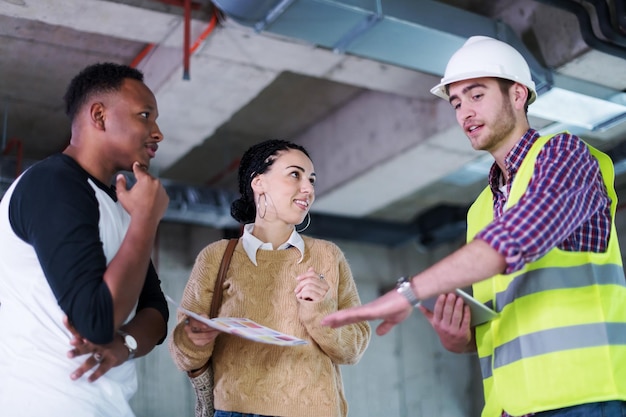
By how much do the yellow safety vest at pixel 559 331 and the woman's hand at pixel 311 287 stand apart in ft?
1.75

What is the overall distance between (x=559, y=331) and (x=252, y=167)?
123 centimetres

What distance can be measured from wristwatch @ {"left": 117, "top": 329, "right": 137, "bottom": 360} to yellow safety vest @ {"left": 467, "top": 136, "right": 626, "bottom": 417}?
3.08ft

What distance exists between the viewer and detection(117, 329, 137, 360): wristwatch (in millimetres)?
1849

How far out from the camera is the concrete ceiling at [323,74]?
400 centimetres

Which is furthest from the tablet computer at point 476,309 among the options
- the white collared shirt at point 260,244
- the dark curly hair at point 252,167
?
the dark curly hair at point 252,167

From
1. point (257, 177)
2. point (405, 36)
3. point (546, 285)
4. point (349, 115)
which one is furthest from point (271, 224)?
point (349, 115)

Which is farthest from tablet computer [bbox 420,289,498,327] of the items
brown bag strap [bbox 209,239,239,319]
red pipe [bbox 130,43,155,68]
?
red pipe [bbox 130,43,155,68]

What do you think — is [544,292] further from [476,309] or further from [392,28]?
[392,28]

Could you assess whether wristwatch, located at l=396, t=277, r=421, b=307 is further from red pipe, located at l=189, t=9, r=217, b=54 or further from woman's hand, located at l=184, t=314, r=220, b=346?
red pipe, located at l=189, t=9, r=217, b=54

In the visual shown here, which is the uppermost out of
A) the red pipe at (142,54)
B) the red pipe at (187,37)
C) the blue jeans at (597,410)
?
the red pipe at (142,54)

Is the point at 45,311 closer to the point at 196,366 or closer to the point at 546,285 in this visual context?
the point at 196,366

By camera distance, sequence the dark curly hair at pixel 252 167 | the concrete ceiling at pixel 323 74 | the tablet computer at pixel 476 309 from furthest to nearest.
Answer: the concrete ceiling at pixel 323 74, the dark curly hair at pixel 252 167, the tablet computer at pixel 476 309

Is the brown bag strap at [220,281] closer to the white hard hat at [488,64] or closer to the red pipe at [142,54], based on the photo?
the white hard hat at [488,64]

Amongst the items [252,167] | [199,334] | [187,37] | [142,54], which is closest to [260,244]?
[252,167]
